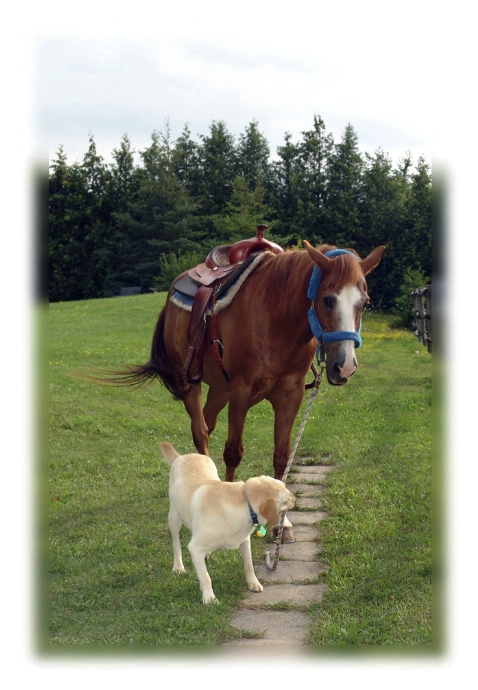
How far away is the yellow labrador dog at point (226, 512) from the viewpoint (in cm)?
464

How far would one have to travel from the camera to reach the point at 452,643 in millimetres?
3525

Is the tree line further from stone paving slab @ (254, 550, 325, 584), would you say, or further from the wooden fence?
stone paving slab @ (254, 550, 325, 584)

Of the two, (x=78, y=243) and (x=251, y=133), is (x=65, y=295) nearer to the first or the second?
(x=78, y=243)

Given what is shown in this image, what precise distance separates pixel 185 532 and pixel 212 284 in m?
2.42

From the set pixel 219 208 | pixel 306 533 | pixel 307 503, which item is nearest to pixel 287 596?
pixel 306 533

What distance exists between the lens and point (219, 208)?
35438mm

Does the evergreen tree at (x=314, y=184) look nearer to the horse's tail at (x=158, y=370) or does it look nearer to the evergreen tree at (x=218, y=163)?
the evergreen tree at (x=218, y=163)

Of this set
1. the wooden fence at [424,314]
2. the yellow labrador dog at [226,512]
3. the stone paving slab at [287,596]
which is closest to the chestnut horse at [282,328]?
the yellow labrador dog at [226,512]

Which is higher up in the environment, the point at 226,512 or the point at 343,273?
the point at 343,273

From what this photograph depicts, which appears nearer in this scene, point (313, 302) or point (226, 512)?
point (226, 512)

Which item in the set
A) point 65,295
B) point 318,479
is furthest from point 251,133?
point 318,479

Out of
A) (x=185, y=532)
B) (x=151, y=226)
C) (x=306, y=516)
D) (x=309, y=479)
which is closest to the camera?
(x=185, y=532)

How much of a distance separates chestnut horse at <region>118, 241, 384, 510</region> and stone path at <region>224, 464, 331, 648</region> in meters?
0.67

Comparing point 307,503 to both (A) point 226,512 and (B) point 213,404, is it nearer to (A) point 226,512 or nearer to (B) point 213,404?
(B) point 213,404
